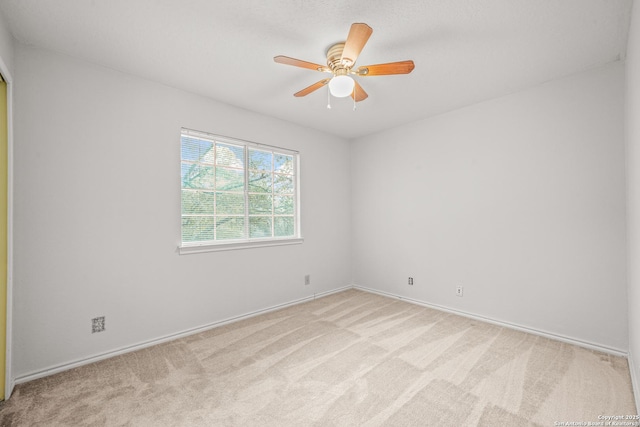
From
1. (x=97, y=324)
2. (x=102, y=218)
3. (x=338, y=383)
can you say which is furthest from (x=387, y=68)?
(x=97, y=324)

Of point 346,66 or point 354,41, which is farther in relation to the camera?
point 346,66

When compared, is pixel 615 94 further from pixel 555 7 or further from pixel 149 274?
pixel 149 274

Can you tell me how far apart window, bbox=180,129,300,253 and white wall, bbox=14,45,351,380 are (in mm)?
150

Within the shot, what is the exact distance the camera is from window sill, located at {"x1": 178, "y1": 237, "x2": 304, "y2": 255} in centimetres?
291

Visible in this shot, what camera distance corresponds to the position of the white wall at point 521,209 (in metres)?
2.47

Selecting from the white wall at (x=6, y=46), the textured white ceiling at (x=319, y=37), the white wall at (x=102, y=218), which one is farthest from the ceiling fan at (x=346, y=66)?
the white wall at (x=6, y=46)

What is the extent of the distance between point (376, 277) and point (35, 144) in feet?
13.5

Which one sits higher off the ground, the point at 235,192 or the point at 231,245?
the point at 235,192

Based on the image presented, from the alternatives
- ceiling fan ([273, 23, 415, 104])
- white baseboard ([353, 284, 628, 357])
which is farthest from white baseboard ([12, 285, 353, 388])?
ceiling fan ([273, 23, 415, 104])

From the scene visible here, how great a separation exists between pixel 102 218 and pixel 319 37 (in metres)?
2.37

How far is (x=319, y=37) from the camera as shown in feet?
6.72

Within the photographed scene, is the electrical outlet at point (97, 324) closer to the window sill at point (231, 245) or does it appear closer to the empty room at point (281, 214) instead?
the empty room at point (281, 214)

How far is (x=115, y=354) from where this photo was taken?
8.01 feet

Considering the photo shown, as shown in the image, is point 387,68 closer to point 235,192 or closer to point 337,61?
point 337,61
